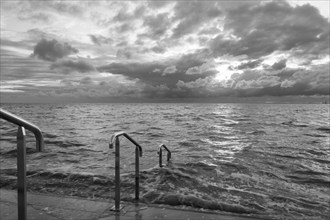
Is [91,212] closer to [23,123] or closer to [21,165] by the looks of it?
[21,165]

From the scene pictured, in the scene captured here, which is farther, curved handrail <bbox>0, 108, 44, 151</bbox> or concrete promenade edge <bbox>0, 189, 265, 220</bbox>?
concrete promenade edge <bbox>0, 189, 265, 220</bbox>

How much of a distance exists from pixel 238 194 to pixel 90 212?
4285 millimetres

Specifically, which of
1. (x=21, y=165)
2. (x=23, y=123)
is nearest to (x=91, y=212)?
(x=21, y=165)

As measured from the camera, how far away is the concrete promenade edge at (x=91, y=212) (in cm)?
376

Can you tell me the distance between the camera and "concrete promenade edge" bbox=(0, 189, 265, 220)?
12.3ft

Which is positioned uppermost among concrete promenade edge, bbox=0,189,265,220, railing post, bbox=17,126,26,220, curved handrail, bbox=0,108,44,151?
curved handrail, bbox=0,108,44,151

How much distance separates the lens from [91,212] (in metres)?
3.89

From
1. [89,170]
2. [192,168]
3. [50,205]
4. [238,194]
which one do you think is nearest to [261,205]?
[238,194]

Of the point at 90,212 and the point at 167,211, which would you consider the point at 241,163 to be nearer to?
the point at 167,211

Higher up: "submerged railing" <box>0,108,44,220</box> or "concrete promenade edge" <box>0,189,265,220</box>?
"submerged railing" <box>0,108,44,220</box>

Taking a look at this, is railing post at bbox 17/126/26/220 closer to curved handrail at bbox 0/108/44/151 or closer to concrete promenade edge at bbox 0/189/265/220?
curved handrail at bbox 0/108/44/151

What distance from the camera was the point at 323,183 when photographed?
27.1ft

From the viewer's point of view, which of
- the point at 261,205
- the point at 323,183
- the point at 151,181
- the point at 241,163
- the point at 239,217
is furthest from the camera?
the point at 241,163

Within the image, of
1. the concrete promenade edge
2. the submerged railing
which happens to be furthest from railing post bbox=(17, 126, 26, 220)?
the concrete promenade edge
